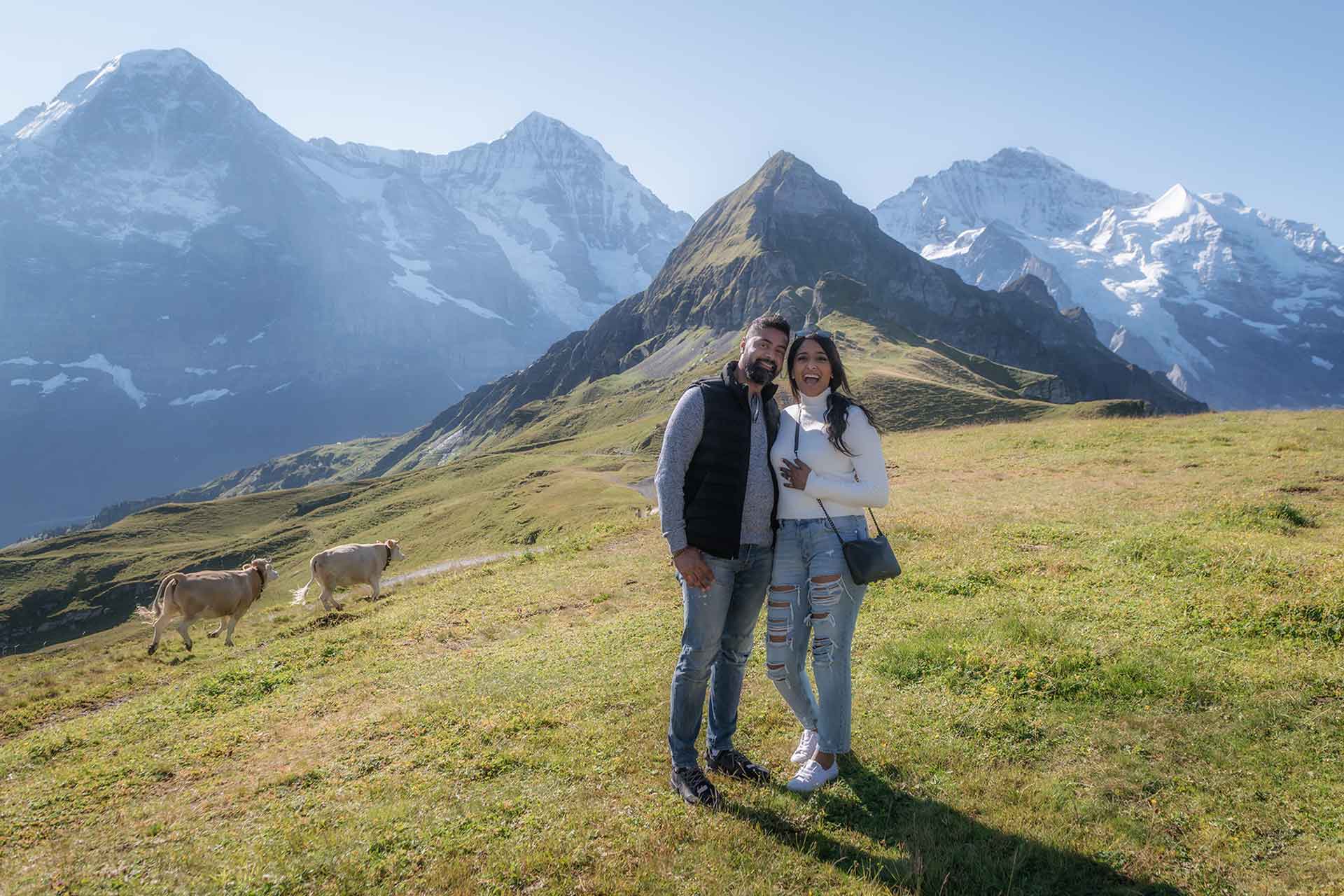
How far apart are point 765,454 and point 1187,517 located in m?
16.3

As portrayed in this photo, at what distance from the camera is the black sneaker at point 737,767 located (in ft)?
25.5

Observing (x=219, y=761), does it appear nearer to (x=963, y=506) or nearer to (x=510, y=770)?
(x=510, y=770)

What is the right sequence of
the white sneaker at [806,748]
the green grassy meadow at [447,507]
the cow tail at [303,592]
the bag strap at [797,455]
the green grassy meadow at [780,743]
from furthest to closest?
the green grassy meadow at [447,507] → the cow tail at [303,592] → the white sneaker at [806,748] → the bag strap at [797,455] → the green grassy meadow at [780,743]

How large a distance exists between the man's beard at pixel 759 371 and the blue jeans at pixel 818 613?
58.1 inches

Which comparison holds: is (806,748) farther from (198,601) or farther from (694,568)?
(198,601)

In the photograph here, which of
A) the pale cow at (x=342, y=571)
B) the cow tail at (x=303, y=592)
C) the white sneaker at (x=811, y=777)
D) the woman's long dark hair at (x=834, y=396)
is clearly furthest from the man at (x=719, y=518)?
the cow tail at (x=303, y=592)

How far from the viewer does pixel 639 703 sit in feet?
33.7

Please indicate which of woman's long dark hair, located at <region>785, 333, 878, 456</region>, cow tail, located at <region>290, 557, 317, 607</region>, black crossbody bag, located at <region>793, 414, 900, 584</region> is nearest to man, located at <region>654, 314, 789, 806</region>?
woman's long dark hair, located at <region>785, 333, 878, 456</region>

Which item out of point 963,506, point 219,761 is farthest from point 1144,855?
point 963,506

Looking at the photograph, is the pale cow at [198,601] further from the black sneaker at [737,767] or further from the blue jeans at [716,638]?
the blue jeans at [716,638]

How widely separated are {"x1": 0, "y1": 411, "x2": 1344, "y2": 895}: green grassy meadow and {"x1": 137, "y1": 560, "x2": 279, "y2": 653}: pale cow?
1440 millimetres

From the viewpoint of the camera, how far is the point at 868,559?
276 inches

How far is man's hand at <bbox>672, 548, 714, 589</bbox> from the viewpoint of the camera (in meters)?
7.01

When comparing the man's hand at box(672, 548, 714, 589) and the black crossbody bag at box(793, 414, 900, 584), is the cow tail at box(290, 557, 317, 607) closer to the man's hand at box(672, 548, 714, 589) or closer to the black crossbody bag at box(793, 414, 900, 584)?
the man's hand at box(672, 548, 714, 589)
